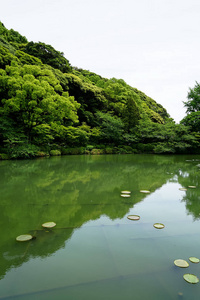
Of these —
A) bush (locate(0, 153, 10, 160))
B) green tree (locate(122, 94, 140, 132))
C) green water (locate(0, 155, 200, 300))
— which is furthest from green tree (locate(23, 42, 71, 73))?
green water (locate(0, 155, 200, 300))

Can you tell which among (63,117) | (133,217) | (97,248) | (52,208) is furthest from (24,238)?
(63,117)

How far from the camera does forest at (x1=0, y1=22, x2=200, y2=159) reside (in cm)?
1141

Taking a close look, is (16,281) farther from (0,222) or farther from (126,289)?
(0,222)

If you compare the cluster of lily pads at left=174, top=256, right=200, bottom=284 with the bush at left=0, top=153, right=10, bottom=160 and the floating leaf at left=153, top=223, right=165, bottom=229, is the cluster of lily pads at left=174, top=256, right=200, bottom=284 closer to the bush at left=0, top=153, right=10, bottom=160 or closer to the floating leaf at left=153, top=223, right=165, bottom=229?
the floating leaf at left=153, top=223, right=165, bottom=229

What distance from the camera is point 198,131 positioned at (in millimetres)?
19547

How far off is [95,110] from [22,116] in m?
12.7

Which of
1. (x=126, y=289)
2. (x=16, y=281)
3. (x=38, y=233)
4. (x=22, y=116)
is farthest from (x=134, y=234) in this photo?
(x=22, y=116)

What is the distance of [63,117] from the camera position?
1727 centimetres

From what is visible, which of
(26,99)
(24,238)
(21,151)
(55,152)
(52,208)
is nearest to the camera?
(24,238)

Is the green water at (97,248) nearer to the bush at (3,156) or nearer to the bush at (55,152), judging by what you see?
the bush at (3,156)

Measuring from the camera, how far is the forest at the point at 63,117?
1141cm

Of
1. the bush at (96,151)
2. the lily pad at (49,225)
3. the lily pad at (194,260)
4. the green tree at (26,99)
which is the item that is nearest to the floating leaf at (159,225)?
the lily pad at (194,260)

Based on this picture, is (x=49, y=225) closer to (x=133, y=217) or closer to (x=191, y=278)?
(x=133, y=217)

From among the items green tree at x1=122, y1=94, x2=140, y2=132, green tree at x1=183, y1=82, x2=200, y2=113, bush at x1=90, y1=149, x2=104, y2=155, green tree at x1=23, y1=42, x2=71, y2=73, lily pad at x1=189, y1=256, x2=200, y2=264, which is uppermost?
green tree at x1=23, y1=42, x2=71, y2=73
